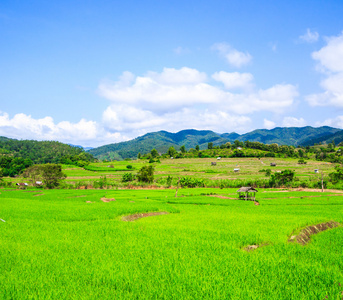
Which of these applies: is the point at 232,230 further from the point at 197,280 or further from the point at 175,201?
the point at 175,201

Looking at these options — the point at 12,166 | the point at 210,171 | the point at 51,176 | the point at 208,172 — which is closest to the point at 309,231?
the point at 51,176

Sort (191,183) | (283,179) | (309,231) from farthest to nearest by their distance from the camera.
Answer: (191,183), (283,179), (309,231)

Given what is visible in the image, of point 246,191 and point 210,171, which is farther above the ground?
point 246,191

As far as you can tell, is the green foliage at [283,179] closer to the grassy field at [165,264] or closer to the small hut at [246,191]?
the small hut at [246,191]

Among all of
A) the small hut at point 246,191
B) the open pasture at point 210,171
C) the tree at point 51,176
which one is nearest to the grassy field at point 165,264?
the small hut at point 246,191

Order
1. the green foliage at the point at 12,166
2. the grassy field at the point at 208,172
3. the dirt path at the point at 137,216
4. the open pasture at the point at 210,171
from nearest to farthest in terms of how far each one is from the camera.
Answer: the dirt path at the point at 137,216
the grassy field at the point at 208,172
the open pasture at the point at 210,171
the green foliage at the point at 12,166

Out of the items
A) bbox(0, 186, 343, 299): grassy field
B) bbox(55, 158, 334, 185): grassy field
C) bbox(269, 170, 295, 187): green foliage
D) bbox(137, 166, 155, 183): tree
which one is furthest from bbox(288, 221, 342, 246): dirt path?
bbox(137, 166, 155, 183): tree

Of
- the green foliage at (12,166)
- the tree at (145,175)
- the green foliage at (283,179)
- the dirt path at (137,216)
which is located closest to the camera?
the dirt path at (137,216)

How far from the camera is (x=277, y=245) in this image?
10.6 m

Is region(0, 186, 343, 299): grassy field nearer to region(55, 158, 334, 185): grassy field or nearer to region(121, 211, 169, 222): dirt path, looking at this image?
region(121, 211, 169, 222): dirt path

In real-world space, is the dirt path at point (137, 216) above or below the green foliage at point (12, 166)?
below

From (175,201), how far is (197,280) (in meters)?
28.6

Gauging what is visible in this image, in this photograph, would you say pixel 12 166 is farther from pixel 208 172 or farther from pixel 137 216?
pixel 137 216

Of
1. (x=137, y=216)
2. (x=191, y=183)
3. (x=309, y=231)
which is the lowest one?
(x=191, y=183)
